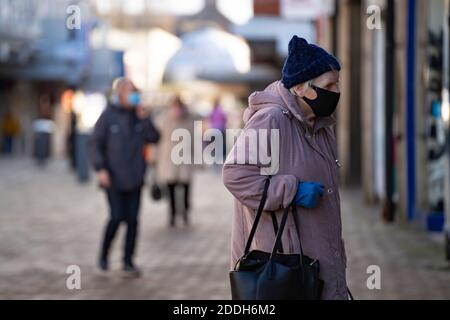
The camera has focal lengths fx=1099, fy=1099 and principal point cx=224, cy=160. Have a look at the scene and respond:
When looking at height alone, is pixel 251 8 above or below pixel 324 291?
above

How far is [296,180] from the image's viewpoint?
452 centimetres

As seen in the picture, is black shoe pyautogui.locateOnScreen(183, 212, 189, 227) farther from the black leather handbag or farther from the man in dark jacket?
the black leather handbag

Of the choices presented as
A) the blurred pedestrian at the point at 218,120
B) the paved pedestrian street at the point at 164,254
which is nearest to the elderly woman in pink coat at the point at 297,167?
the paved pedestrian street at the point at 164,254

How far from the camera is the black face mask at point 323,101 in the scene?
15.1 feet

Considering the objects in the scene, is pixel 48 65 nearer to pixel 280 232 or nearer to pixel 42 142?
pixel 42 142

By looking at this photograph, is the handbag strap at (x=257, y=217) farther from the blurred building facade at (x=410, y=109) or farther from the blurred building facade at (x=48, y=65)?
the blurred building facade at (x=48, y=65)

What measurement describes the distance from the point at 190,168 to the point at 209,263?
451cm

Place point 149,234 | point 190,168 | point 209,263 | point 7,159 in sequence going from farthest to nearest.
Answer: point 7,159 < point 190,168 < point 149,234 < point 209,263

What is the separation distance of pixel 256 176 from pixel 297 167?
20cm

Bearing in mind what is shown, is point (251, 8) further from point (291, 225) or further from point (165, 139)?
point (291, 225)

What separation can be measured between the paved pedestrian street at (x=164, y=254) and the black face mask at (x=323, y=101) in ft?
13.5

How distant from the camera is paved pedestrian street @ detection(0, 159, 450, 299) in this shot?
9078 millimetres

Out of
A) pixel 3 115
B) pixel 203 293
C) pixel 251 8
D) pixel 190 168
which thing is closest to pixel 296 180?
pixel 203 293

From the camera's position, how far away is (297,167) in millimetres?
Answer: 4629
